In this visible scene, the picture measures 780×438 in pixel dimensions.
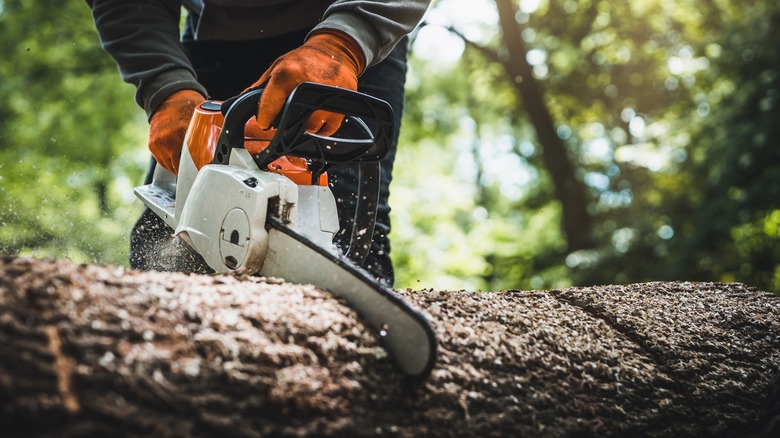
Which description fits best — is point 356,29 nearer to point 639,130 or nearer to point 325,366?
point 325,366

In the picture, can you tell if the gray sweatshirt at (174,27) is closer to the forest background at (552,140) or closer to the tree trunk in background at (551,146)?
the forest background at (552,140)

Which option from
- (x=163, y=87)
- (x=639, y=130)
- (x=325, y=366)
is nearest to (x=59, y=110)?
(x=163, y=87)

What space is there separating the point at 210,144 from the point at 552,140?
7955mm

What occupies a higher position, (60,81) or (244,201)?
(60,81)

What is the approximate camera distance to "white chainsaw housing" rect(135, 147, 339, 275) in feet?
4.98

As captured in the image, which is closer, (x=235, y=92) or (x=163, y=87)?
(x=163, y=87)

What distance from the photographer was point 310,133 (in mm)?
1657

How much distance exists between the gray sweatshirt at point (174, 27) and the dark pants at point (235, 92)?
0.08 m

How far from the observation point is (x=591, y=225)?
9391 millimetres

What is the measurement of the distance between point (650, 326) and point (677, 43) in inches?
468

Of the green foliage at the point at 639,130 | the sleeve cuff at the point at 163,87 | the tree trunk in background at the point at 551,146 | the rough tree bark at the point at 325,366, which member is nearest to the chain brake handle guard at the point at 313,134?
the rough tree bark at the point at 325,366

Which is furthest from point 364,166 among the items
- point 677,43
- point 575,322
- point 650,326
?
point 677,43

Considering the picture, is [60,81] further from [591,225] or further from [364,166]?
[364,166]

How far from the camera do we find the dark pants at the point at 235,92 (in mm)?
2242
